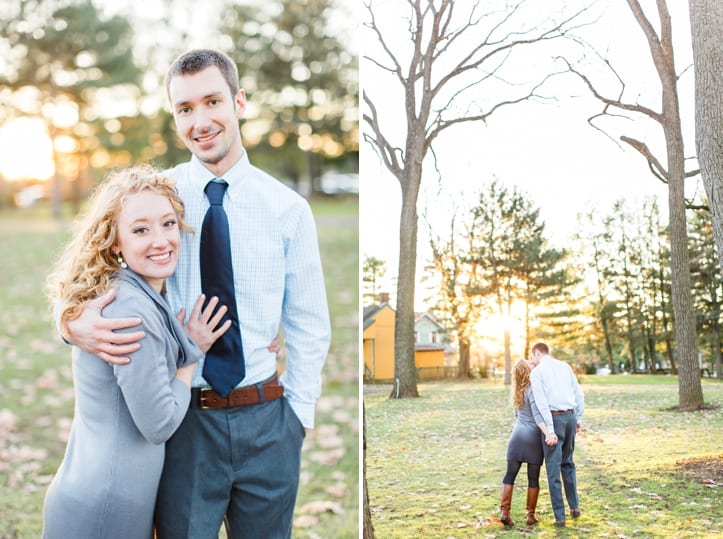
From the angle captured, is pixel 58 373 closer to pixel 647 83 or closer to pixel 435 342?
pixel 435 342

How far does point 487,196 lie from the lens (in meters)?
2.81

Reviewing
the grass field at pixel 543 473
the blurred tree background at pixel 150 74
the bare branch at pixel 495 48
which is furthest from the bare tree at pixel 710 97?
the blurred tree background at pixel 150 74

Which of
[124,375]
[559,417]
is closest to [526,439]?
[559,417]

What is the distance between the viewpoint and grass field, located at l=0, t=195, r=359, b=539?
148 inches

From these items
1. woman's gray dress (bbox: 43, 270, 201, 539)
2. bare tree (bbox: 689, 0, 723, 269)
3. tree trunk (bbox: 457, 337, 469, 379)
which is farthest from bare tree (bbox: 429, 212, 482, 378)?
woman's gray dress (bbox: 43, 270, 201, 539)

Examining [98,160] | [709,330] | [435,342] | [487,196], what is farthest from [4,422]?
[98,160]

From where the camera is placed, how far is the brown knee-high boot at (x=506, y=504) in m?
2.67

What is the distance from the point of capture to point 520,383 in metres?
2.71

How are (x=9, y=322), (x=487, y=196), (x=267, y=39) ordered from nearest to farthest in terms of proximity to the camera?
(x=487, y=196)
(x=9, y=322)
(x=267, y=39)

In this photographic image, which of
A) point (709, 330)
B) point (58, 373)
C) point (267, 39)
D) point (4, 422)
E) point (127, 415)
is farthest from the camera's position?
point (267, 39)

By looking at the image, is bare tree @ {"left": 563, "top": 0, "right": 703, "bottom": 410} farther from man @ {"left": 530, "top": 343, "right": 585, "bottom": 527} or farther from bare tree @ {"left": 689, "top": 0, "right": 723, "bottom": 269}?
man @ {"left": 530, "top": 343, "right": 585, "bottom": 527}

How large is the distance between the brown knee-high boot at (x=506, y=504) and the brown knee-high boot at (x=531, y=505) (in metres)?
0.06

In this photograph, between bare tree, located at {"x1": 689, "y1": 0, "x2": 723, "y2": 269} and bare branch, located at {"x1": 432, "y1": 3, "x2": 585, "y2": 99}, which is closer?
bare tree, located at {"x1": 689, "y1": 0, "x2": 723, "y2": 269}

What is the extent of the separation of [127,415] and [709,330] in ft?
6.00
